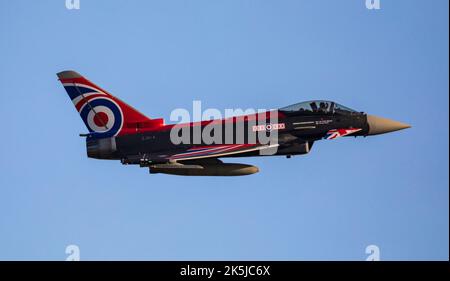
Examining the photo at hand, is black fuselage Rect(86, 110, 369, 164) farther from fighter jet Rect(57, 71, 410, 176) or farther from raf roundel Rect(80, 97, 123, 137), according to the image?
raf roundel Rect(80, 97, 123, 137)

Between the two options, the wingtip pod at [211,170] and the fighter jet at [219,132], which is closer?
the fighter jet at [219,132]

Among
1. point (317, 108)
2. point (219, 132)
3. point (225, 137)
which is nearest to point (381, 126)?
point (317, 108)

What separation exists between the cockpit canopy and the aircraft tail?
205 inches

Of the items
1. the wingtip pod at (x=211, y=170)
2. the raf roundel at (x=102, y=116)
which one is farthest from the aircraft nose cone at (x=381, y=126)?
the raf roundel at (x=102, y=116)

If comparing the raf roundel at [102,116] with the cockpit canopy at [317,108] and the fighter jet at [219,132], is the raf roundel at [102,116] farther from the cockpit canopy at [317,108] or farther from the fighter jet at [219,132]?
the cockpit canopy at [317,108]

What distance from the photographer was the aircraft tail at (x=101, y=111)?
42.0 m

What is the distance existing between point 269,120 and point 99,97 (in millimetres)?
6871

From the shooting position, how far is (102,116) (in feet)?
139

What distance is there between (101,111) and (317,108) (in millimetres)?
8536
